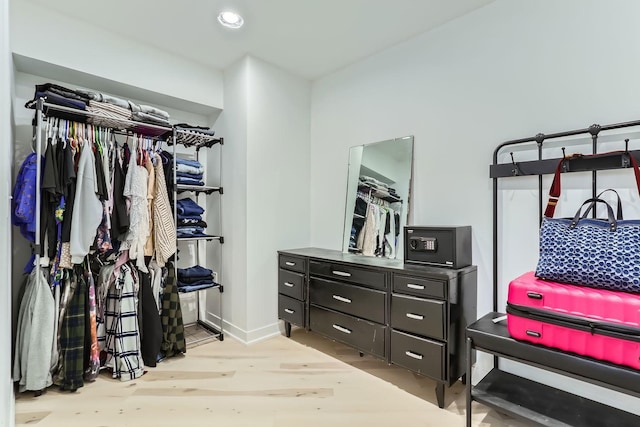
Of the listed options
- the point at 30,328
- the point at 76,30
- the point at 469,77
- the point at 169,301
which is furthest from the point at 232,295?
the point at 469,77

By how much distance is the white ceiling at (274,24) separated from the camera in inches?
84.5

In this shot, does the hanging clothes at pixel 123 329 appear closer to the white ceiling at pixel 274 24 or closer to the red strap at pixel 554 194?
the white ceiling at pixel 274 24

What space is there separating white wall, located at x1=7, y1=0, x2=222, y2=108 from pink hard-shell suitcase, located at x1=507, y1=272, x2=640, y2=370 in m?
2.98

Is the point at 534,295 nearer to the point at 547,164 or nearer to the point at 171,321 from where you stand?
the point at 547,164

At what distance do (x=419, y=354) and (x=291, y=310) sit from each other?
49.8 inches

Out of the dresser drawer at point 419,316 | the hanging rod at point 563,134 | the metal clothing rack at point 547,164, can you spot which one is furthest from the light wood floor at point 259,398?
the hanging rod at point 563,134

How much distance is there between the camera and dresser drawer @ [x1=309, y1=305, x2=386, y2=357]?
218cm

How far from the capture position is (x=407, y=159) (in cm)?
254

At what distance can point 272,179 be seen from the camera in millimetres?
3020

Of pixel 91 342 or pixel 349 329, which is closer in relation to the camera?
pixel 91 342

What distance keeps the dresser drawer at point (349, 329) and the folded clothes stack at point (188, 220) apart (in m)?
1.27

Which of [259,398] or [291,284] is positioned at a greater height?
[291,284]

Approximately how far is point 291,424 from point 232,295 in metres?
1.46

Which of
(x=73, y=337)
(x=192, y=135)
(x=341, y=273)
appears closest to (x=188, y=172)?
(x=192, y=135)
